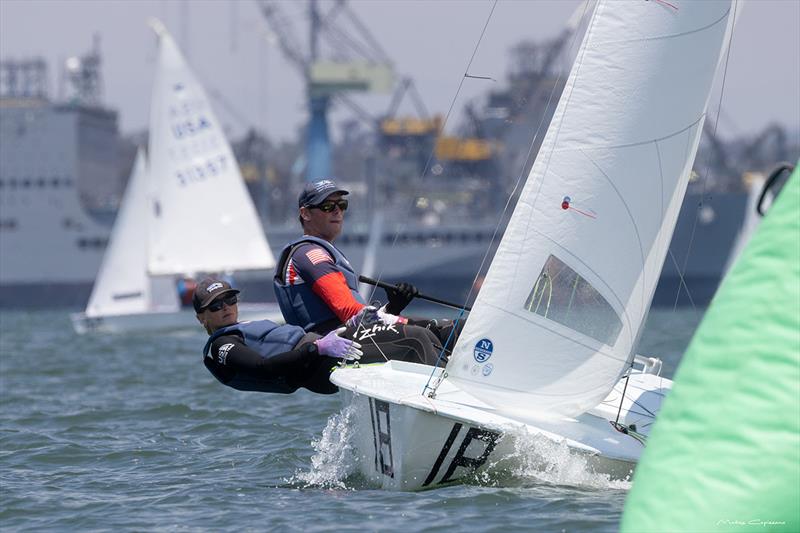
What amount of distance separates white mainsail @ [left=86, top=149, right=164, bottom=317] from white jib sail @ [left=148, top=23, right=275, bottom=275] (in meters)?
1.07

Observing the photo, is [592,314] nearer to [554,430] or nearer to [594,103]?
[554,430]

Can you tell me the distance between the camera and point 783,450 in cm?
383

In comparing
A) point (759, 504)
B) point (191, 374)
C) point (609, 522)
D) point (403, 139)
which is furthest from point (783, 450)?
point (403, 139)

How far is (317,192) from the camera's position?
6.74 metres

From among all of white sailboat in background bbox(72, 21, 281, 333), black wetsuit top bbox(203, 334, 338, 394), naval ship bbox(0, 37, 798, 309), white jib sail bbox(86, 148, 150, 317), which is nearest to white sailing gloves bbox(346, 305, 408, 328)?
black wetsuit top bbox(203, 334, 338, 394)

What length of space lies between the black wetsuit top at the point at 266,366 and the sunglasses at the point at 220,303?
182mm

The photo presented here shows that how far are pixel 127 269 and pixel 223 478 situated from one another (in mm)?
21801

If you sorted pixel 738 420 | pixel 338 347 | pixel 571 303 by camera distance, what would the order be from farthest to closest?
pixel 338 347, pixel 571 303, pixel 738 420

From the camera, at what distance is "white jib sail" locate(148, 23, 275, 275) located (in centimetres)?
2648

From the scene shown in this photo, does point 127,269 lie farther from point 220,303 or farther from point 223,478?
point 220,303

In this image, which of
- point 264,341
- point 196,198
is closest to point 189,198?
point 196,198

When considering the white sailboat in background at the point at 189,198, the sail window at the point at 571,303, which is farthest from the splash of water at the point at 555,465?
the white sailboat in background at the point at 189,198

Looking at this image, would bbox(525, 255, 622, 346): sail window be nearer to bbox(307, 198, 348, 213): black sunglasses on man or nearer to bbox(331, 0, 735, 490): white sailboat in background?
bbox(331, 0, 735, 490): white sailboat in background

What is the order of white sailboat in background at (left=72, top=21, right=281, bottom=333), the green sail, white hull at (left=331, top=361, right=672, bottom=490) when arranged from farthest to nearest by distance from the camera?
white sailboat in background at (left=72, top=21, right=281, bottom=333) → white hull at (left=331, top=361, right=672, bottom=490) → the green sail
